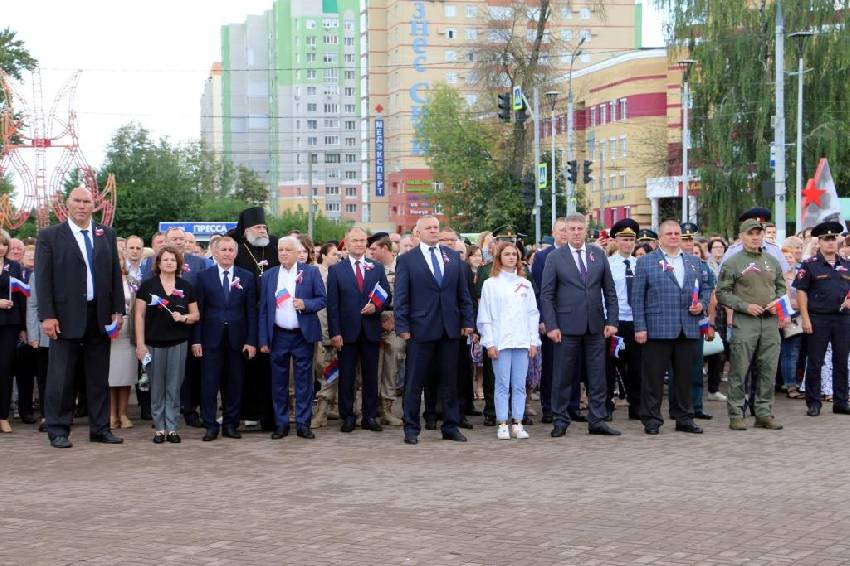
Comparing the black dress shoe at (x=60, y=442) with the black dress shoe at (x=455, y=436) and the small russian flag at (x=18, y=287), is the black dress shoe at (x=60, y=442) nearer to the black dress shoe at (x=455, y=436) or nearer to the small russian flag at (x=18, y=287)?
the small russian flag at (x=18, y=287)

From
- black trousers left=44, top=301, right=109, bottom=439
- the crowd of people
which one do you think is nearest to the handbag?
the crowd of people

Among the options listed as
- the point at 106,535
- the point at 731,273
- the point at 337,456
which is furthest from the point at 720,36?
the point at 106,535

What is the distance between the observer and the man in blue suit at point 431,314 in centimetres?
1278

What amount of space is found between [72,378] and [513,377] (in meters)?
4.30

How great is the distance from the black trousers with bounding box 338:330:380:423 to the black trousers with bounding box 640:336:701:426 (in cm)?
273

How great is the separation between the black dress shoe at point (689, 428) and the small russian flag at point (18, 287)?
6.85 m

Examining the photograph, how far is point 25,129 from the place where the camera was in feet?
145

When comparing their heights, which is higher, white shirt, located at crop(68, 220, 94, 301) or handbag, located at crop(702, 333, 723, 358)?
white shirt, located at crop(68, 220, 94, 301)

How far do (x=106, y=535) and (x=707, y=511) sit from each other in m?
3.92

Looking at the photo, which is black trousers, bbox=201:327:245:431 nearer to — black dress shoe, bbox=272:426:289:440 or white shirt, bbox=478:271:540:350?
black dress shoe, bbox=272:426:289:440

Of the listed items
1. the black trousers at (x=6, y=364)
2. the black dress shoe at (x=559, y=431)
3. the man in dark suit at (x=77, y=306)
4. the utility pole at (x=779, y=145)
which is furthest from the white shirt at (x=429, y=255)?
the utility pole at (x=779, y=145)

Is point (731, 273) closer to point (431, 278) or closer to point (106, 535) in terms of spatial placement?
point (431, 278)

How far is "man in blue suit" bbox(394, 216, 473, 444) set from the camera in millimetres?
12781

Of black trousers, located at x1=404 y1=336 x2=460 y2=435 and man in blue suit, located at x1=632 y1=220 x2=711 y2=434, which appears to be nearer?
black trousers, located at x1=404 y1=336 x2=460 y2=435
